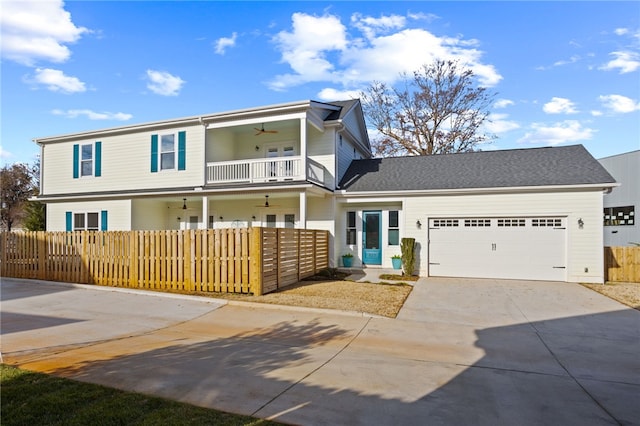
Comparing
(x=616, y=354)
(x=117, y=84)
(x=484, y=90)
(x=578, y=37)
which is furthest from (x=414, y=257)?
(x=484, y=90)

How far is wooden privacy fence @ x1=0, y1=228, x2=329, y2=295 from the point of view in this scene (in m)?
9.72

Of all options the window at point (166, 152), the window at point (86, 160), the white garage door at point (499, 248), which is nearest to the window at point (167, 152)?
the window at point (166, 152)

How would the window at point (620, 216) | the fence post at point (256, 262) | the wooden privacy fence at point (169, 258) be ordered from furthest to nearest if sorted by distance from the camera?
the window at point (620, 216) < the wooden privacy fence at point (169, 258) < the fence post at point (256, 262)

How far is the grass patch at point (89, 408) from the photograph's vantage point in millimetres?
3182

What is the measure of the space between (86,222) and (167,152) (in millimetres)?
5441

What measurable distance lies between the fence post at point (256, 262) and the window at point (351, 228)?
270 inches

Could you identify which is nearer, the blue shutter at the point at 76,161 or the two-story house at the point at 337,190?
the two-story house at the point at 337,190

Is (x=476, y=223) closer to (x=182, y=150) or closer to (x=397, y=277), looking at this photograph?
(x=397, y=277)

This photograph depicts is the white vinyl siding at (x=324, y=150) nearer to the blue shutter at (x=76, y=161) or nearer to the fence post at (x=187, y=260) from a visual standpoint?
the fence post at (x=187, y=260)

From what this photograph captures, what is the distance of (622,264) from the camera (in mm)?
12711

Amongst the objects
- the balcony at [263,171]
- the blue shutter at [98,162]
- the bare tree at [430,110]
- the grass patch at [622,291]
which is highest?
the bare tree at [430,110]

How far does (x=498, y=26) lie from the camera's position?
13453 mm

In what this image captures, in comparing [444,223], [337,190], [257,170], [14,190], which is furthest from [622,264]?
[14,190]

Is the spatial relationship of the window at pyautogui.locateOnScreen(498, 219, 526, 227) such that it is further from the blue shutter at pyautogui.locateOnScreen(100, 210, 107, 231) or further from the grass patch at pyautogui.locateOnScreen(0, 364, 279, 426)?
the blue shutter at pyautogui.locateOnScreen(100, 210, 107, 231)
